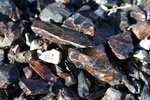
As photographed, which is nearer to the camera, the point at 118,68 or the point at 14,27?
the point at 118,68

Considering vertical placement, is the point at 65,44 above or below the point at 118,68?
above

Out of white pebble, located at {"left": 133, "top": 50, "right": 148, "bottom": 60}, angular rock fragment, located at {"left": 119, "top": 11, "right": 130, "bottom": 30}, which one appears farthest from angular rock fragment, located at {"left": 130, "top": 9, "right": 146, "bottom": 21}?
white pebble, located at {"left": 133, "top": 50, "right": 148, "bottom": 60}

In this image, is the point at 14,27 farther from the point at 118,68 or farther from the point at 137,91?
the point at 137,91

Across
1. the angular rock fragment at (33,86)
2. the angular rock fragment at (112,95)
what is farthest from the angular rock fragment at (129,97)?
the angular rock fragment at (33,86)

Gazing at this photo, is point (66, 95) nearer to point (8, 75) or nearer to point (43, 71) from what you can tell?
point (43, 71)

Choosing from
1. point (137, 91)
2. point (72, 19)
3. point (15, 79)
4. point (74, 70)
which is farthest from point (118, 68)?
point (15, 79)

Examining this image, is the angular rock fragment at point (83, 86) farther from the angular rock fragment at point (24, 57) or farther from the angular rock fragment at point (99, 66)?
the angular rock fragment at point (24, 57)
